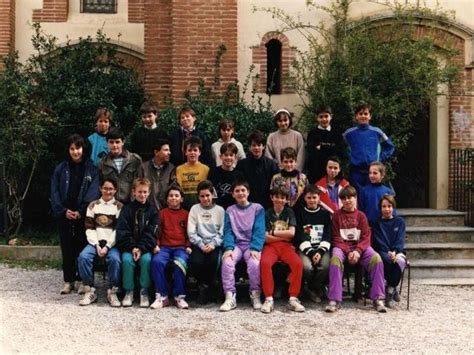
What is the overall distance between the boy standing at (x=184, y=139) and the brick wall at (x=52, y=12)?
6.37m

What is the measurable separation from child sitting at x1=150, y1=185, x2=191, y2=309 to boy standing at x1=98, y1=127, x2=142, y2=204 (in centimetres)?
57

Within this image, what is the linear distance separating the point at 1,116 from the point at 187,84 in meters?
3.04

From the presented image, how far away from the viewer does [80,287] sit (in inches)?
299

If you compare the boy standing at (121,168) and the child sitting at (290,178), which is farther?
the boy standing at (121,168)

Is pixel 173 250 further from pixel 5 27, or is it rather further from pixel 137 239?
pixel 5 27

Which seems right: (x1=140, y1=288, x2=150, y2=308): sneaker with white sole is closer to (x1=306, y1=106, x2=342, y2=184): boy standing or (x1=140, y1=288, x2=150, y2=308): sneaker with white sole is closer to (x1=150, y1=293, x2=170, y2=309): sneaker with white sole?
(x1=150, y1=293, x2=170, y2=309): sneaker with white sole

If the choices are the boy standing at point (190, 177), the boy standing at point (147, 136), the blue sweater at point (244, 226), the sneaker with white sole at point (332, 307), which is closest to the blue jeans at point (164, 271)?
the blue sweater at point (244, 226)

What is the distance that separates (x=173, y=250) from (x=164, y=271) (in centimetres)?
29

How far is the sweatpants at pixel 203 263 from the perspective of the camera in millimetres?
6977

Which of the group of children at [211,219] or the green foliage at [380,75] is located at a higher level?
the green foliage at [380,75]

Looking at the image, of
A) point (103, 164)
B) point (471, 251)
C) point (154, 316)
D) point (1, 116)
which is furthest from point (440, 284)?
point (1, 116)

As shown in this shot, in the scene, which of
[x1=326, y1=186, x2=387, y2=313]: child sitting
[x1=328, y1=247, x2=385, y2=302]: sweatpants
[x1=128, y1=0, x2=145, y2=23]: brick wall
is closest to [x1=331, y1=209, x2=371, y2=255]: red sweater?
[x1=326, y1=186, x2=387, y2=313]: child sitting

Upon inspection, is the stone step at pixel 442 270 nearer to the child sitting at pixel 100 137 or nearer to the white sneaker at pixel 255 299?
the white sneaker at pixel 255 299

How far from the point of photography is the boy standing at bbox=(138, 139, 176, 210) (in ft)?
24.7
